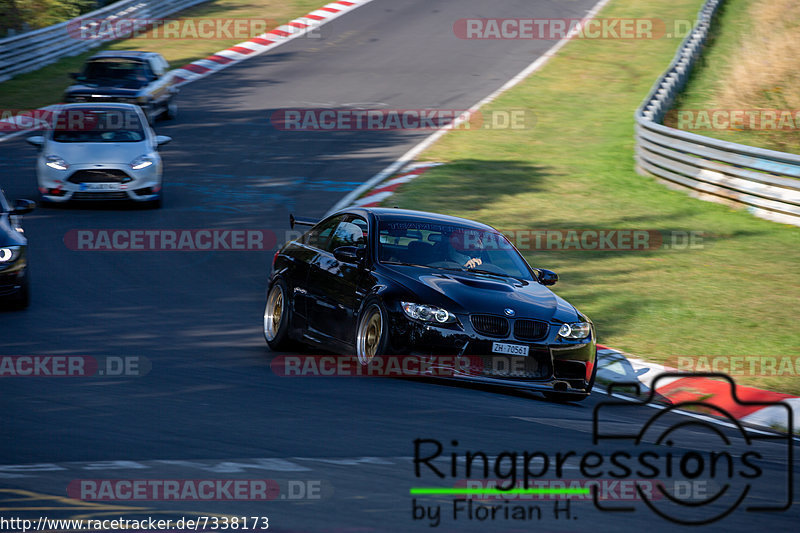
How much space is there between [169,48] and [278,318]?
26.2 m

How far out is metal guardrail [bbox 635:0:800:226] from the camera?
17.3m

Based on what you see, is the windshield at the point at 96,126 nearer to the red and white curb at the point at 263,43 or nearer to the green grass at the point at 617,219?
the green grass at the point at 617,219

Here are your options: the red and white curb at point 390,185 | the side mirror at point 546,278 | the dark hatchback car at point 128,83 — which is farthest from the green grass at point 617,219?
the dark hatchback car at point 128,83

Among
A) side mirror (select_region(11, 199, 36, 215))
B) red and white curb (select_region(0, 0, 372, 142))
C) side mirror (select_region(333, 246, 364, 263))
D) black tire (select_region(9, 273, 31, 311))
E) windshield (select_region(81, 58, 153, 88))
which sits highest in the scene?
side mirror (select_region(333, 246, 364, 263))

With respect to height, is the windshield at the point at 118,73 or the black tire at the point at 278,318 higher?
the windshield at the point at 118,73

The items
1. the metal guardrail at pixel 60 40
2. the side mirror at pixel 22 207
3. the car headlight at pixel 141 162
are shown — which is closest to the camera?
the side mirror at pixel 22 207

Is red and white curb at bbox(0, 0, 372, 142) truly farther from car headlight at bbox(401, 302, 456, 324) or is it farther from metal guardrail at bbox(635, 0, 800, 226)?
car headlight at bbox(401, 302, 456, 324)

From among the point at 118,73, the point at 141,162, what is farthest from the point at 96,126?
the point at 118,73

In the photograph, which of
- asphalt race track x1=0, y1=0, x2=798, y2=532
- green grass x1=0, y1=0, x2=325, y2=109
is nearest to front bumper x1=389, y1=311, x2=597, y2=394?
asphalt race track x1=0, y1=0, x2=798, y2=532

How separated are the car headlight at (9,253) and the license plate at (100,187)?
19.1ft

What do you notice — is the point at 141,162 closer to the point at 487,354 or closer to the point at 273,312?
the point at 273,312

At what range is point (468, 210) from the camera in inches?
715

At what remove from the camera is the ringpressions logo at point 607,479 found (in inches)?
219

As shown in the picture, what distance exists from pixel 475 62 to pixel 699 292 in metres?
22.1
